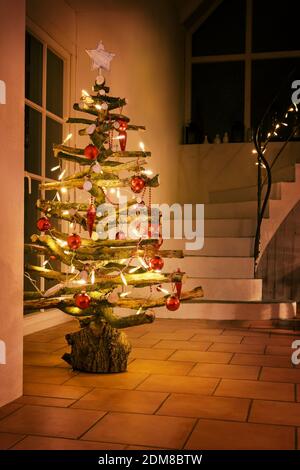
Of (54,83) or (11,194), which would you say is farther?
(54,83)

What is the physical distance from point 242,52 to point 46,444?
6.73 metres

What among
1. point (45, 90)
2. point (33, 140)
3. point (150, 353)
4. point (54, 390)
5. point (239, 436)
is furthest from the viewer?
point (45, 90)

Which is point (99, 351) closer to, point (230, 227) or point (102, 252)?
point (102, 252)

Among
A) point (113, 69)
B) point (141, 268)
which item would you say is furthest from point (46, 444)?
point (113, 69)

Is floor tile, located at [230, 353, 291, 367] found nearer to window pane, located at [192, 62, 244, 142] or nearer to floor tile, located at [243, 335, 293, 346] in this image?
floor tile, located at [243, 335, 293, 346]

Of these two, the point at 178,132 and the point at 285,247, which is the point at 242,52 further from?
the point at 285,247

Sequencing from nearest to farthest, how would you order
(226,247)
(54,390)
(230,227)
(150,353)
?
1. (54,390)
2. (150,353)
3. (226,247)
4. (230,227)

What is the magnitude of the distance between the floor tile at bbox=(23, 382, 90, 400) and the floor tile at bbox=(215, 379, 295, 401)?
58cm

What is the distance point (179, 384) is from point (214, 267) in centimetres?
230

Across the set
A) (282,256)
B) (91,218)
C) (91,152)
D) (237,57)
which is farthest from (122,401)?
(237,57)

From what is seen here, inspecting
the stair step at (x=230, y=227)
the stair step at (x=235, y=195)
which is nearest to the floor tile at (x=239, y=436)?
the stair step at (x=230, y=227)

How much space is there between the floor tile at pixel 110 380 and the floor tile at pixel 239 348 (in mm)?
769

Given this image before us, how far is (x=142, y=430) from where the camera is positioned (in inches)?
80.4
